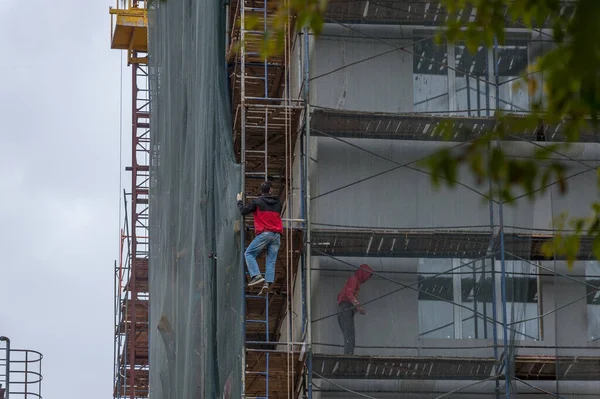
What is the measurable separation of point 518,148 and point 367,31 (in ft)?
10.8

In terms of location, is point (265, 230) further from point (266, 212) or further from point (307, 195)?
point (307, 195)

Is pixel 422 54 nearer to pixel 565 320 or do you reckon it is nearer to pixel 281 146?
pixel 281 146

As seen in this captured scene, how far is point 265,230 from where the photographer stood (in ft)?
70.7

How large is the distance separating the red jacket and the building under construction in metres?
0.42

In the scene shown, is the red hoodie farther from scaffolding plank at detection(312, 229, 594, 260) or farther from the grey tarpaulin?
the grey tarpaulin

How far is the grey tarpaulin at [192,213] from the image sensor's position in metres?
23.4

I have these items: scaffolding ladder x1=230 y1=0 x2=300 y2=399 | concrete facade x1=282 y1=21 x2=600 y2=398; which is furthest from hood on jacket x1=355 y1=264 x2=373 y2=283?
scaffolding ladder x1=230 y1=0 x2=300 y2=399

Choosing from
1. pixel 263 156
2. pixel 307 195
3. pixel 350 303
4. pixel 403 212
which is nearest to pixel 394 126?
pixel 403 212

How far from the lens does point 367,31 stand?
23.0 meters

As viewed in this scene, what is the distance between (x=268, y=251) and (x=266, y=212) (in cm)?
66

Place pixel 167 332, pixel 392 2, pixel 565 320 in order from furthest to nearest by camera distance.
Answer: pixel 167 332 → pixel 392 2 → pixel 565 320

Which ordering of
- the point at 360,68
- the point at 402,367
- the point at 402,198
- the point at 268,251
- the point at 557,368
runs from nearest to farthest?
the point at 557,368, the point at 402,367, the point at 268,251, the point at 402,198, the point at 360,68

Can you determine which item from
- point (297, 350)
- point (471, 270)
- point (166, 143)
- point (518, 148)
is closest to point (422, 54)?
→ point (518, 148)

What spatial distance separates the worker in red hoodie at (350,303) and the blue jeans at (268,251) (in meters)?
1.21
